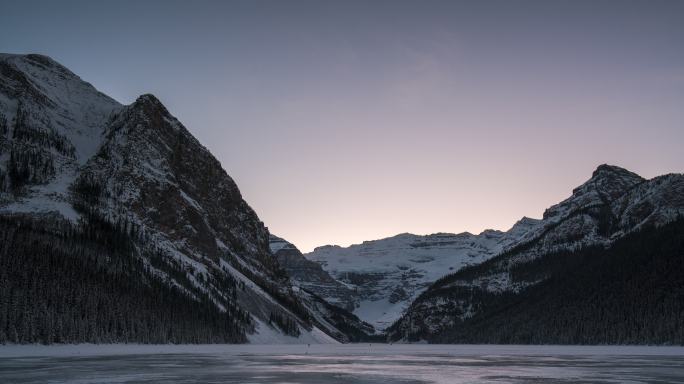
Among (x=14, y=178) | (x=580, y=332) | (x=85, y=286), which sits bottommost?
(x=580, y=332)

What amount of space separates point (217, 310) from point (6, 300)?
299 ft

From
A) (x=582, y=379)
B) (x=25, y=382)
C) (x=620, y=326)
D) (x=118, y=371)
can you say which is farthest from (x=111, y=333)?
(x=620, y=326)

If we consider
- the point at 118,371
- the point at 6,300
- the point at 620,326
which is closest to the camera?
the point at 118,371

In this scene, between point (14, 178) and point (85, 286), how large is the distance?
265 ft

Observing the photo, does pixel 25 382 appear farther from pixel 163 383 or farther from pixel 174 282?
pixel 174 282

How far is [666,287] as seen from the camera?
178m

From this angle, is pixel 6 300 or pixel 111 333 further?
pixel 111 333

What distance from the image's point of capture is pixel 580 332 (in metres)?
190

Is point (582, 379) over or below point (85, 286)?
below

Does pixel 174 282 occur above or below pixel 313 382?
above

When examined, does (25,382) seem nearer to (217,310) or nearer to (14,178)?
(217,310)

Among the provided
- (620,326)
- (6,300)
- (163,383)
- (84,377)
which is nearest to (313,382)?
(163,383)

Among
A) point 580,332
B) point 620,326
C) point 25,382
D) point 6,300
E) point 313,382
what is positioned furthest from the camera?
point 580,332

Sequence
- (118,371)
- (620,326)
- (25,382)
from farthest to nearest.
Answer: (620,326), (118,371), (25,382)
